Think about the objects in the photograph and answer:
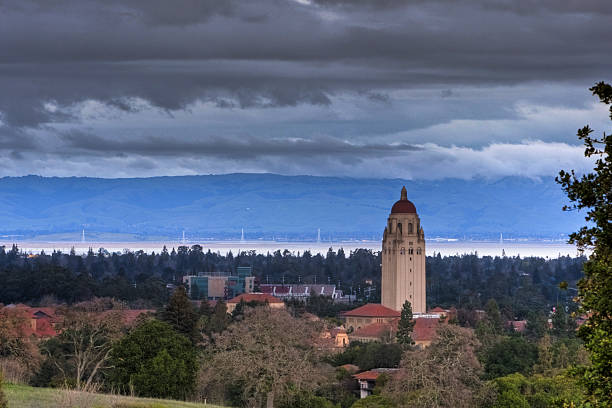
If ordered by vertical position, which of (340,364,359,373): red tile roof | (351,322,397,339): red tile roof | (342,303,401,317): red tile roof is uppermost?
(342,303,401,317): red tile roof

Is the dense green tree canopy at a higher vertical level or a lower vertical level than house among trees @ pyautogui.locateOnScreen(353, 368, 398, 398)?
higher

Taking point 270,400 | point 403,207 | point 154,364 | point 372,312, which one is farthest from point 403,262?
point 154,364

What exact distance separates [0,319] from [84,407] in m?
29.4

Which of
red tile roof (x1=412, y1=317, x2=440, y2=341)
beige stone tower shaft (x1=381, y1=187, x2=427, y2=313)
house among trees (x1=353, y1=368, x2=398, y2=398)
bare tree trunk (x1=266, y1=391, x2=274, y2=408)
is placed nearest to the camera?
bare tree trunk (x1=266, y1=391, x2=274, y2=408)

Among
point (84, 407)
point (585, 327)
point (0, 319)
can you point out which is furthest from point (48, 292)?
point (585, 327)

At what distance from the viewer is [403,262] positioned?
156 meters

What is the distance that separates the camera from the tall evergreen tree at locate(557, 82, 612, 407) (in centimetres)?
1638

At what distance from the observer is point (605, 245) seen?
17.2m

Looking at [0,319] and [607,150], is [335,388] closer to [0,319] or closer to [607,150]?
[0,319]

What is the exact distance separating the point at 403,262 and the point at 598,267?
139831mm

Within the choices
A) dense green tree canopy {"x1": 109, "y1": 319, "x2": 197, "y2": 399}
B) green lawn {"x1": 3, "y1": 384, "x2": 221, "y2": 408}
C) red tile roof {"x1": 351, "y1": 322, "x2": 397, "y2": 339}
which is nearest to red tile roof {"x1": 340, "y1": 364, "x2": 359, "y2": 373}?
dense green tree canopy {"x1": 109, "y1": 319, "x2": 197, "y2": 399}

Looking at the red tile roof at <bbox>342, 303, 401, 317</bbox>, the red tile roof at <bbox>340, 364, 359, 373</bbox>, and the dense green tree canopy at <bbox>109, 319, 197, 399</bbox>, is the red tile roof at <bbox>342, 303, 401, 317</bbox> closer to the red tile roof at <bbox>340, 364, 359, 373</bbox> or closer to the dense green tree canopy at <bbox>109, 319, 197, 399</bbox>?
the red tile roof at <bbox>340, 364, 359, 373</bbox>

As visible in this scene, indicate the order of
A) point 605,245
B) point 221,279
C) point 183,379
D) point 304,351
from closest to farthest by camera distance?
point 605,245, point 183,379, point 304,351, point 221,279

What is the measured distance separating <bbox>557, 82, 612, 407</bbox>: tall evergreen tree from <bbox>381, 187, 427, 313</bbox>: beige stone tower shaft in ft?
437
